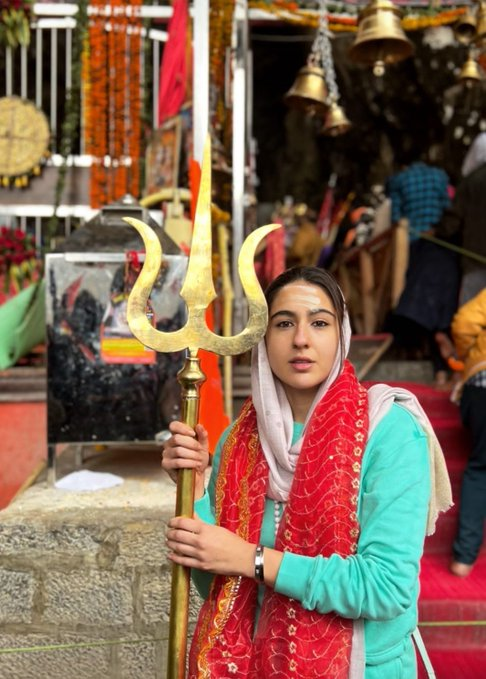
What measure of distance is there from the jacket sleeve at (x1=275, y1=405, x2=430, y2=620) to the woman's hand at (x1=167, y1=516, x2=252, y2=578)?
3.2 inches

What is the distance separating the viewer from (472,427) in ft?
12.2

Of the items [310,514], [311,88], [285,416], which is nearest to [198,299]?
[285,416]

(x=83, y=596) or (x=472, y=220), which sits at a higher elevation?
(x=472, y=220)

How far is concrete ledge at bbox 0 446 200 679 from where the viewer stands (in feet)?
8.91

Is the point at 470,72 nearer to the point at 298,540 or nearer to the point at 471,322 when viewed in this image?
the point at 471,322

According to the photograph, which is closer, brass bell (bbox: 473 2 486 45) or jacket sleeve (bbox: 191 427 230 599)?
jacket sleeve (bbox: 191 427 230 599)

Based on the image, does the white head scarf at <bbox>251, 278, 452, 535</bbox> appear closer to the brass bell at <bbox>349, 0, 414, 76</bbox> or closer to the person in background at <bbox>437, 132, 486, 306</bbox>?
the person in background at <bbox>437, 132, 486, 306</bbox>

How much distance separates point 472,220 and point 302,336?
13.5 ft

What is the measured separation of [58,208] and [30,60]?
6.30 feet

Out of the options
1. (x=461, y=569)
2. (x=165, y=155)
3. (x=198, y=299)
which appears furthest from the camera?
(x=165, y=155)

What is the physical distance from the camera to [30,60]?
293 inches

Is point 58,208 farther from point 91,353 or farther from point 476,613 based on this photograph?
point 476,613

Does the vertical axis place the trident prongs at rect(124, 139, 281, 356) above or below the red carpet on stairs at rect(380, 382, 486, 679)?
above

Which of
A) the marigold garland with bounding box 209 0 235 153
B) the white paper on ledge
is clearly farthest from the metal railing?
the white paper on ledge
